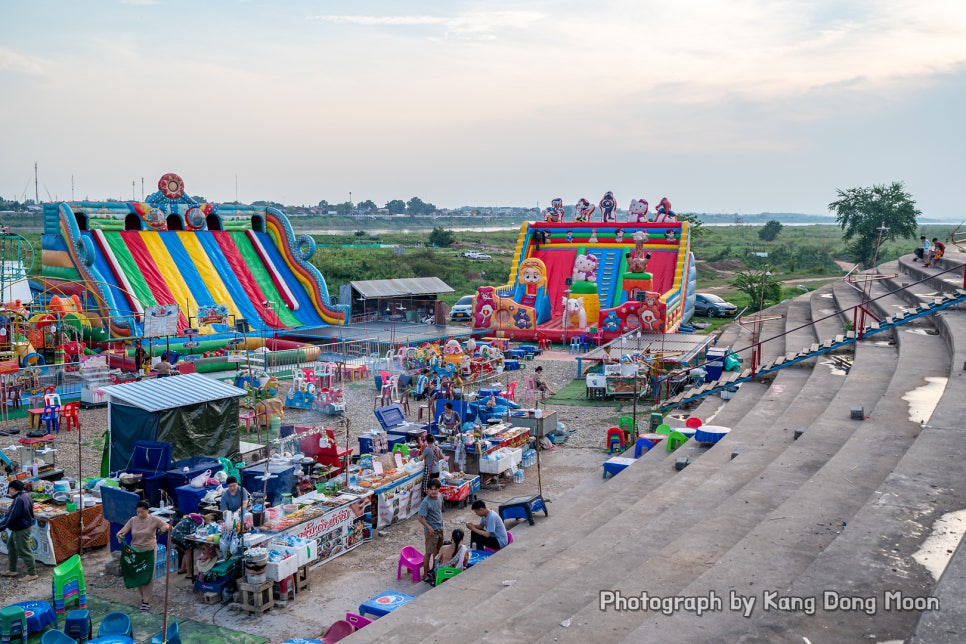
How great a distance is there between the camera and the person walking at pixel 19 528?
11227mm

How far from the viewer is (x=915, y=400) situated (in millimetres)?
14000

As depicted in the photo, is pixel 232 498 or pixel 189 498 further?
pixel 189 498

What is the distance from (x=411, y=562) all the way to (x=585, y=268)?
86.2 feet

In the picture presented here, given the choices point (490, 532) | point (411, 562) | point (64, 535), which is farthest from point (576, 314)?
point (64, 535)

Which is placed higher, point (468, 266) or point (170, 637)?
point (468, 266)

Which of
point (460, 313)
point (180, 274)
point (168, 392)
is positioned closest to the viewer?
point (168, 392)

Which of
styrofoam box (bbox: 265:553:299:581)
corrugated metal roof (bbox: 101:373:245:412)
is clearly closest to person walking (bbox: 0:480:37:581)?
A: corrugated metal roof (bbox: 101:373:245:412)

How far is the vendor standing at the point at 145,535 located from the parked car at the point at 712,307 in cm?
3424

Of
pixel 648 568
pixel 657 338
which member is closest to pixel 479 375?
pixel 657 338

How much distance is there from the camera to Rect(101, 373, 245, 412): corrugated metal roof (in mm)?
14391

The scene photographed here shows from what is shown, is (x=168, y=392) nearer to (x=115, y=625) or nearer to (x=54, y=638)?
(x=115, y=625)

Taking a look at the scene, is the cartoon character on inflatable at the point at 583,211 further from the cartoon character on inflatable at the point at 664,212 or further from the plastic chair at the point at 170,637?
the plastic chair at the point at 170,637

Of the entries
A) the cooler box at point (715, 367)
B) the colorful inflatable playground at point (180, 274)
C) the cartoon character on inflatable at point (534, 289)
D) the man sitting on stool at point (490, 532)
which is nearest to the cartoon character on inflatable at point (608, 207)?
the cartoon character on inflatable at point (534, 289)

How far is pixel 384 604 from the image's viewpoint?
9594 mm
